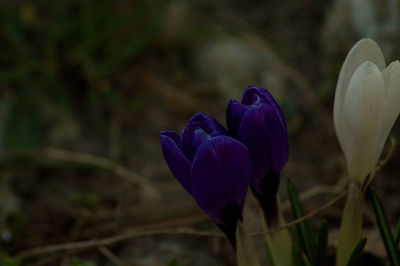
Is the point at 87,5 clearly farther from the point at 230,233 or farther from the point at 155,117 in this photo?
the point at 230,233

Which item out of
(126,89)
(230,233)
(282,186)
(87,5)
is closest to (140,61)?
(126,89)

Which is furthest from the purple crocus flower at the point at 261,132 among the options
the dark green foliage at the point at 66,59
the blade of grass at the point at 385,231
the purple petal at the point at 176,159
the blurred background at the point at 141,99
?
the dark green foliage at the point at 66,59

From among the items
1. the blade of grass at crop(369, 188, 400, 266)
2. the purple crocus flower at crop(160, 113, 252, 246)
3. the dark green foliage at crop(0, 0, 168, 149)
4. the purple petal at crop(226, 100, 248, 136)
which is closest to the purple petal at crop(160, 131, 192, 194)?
the purple crocus flower at crop(160, 113, 252, 246)

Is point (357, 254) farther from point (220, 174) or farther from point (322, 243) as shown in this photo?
point (220, 174)

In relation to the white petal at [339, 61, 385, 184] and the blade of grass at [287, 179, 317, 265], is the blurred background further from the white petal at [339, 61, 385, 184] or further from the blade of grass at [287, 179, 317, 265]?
the white petal at [339, 61, 385, 184]

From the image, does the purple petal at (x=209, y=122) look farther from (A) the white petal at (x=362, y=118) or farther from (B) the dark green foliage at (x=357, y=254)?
(B) the dark green foliage at (x=357, y=254)

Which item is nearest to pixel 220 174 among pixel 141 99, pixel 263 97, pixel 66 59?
pixel 263 97
